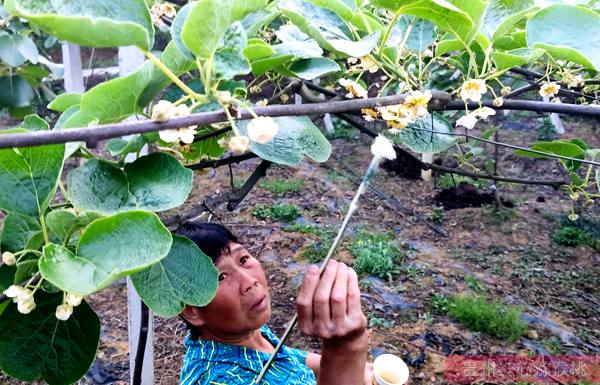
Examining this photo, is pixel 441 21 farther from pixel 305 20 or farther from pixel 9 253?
pixel 9 253

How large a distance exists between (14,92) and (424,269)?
73.1 inches

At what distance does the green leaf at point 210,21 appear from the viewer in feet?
0.92

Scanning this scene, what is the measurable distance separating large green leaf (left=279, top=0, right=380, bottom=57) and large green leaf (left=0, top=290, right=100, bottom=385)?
28cm

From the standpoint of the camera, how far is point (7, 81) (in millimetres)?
1337

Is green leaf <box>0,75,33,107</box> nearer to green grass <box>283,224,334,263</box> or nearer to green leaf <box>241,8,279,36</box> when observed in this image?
green leaf <box>241,8,279,36</box>

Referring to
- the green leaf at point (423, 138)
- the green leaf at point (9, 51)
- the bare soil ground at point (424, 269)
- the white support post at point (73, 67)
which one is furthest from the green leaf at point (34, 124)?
the white support post at point (73, 67)

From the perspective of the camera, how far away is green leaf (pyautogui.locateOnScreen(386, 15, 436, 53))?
493 mm

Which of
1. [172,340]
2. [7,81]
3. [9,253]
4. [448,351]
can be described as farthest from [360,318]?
[172,340]

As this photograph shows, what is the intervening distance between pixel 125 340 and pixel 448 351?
1.25 metres

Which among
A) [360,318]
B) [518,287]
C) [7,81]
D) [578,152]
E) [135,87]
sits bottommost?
[518,287]

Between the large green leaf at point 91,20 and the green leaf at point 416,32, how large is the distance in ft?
0.85

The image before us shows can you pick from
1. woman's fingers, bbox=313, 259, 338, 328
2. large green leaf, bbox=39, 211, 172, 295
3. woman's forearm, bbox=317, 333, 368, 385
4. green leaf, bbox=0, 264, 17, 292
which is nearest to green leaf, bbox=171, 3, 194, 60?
large green leaf, bbox=39, 211, 172, 295

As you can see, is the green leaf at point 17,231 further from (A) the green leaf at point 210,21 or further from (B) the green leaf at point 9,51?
(B) the green leaf at point 9,51

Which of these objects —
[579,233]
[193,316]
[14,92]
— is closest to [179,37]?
[193,316]
